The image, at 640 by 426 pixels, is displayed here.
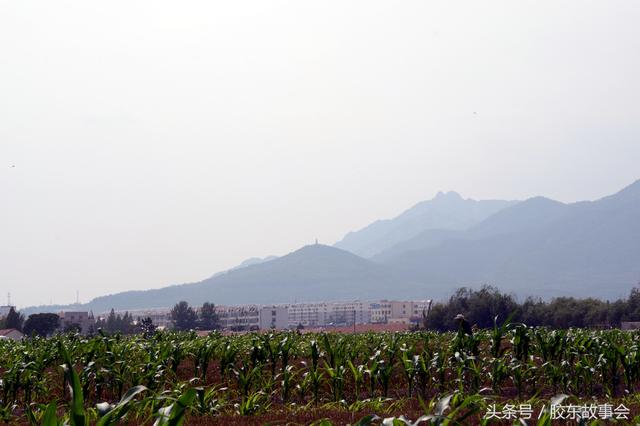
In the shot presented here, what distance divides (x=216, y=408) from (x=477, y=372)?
545cm

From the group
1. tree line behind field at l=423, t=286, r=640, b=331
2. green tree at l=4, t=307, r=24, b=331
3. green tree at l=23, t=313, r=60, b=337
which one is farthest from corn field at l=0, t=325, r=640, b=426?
green tree at l=4, t=307, r=24, b=331

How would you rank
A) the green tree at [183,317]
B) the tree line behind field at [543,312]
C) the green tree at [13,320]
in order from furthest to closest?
the green tree at [183,317], the green tree at [13,320], the tree line behind field at [543,312]

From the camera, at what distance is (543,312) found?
100m

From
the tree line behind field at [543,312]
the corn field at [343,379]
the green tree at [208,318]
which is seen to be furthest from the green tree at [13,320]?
the corn field at [343,379]

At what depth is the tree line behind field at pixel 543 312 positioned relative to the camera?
316ft

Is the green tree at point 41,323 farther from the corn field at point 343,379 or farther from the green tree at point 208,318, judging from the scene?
the corn field at point 343,379

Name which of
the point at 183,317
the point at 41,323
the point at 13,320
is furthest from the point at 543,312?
the point at 183,317

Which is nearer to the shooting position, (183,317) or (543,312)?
(543,312)

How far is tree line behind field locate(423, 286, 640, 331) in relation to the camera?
9644 cm

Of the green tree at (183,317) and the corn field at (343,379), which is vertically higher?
the green tree at (183,317)

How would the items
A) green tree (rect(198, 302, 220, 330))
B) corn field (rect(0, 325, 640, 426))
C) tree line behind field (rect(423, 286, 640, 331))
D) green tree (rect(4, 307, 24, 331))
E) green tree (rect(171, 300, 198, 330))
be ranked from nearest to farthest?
corn field (rect(0, 325, 640, 426)), tree line behind field (rect(423, 286, 640, 331)), green tree (rect(4, 307, 24, 331)), green tree (rect(198, 302, 220, 330)), green tree (rect(171, 300, 198, 330))

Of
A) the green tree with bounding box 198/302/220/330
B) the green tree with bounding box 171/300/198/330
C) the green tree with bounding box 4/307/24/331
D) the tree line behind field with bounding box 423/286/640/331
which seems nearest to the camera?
the tree line behind field with bounding box 423/286/640/331

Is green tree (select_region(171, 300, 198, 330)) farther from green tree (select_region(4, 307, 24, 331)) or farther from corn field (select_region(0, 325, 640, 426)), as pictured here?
corn field (select_region(0, 325, 640, 426))

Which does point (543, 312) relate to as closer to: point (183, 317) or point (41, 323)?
point (41, 323)
